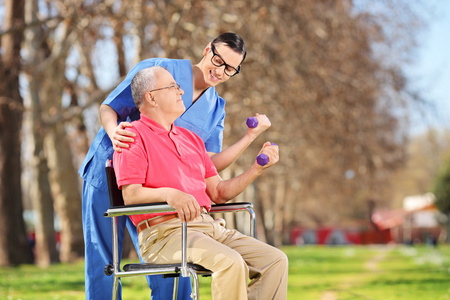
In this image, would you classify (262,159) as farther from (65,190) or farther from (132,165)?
(65,190)

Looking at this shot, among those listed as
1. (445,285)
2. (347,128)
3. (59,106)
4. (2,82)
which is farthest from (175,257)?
(347,128)

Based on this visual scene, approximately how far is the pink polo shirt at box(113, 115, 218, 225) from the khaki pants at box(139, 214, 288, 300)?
4.8 inches

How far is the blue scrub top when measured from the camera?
4.27 metres

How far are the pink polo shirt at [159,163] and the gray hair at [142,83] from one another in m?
0.10

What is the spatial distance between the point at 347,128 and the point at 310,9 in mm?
4058

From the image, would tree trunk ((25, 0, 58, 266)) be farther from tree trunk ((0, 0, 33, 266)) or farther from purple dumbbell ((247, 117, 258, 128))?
purple dumbbell ((247, 117, 258, 128))

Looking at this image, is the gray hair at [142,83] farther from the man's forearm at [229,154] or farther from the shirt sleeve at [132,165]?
the man's forearm at [229,154]

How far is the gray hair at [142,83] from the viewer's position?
3861 millimetres

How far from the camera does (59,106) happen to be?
641 inches

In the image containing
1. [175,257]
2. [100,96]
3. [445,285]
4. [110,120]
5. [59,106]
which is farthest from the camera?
[59,106]

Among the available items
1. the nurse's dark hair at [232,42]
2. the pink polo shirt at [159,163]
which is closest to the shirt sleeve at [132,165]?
the pink polo shirt at [159,163]

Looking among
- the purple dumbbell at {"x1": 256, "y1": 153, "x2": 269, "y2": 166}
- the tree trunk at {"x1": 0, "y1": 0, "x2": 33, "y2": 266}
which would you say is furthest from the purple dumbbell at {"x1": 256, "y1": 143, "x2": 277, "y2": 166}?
the tree trunk at {"x1": 0, "y1": 0, "x2": 33, "y2": 266}

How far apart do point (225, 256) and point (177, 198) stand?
0.34 m

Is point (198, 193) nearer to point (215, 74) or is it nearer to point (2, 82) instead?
point (215, 74)
